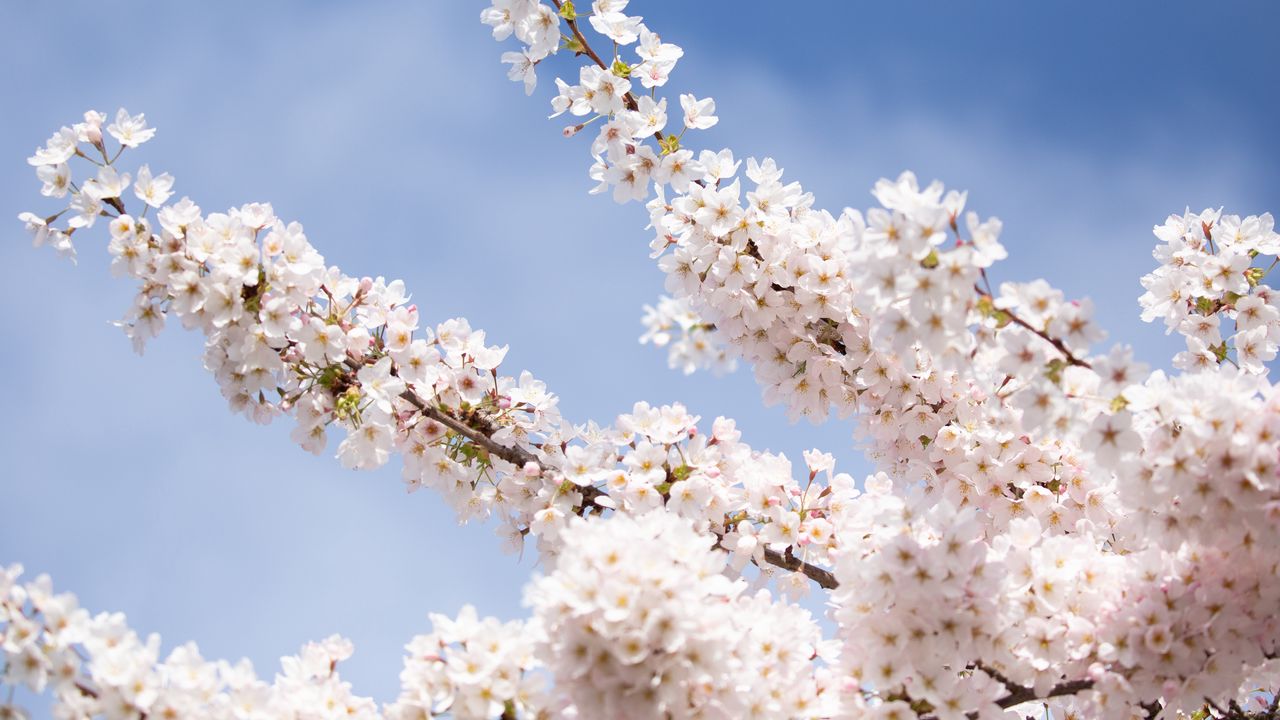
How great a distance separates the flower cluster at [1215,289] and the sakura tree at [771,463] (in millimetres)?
18

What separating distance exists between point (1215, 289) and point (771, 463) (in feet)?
9.49

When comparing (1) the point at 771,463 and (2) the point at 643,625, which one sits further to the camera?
(1) the point at 771,463

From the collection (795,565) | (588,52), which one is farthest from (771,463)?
(588,52)

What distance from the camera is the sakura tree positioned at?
3.64 m

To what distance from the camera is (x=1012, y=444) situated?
5.57 m

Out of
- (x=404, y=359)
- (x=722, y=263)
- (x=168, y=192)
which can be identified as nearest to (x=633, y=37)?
(x=722, y=263)

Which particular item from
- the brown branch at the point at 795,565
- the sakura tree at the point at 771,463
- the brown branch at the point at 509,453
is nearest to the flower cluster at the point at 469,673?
the sakura tree at the point at 771,463

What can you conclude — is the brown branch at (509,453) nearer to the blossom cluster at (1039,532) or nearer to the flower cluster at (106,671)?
the blossom cluster at (1039,532)

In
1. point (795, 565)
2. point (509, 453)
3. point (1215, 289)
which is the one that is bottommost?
point (795, 565)

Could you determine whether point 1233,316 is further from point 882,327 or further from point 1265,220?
point 882,327

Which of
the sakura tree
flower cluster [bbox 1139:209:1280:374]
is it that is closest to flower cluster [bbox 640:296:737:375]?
the sakura tree

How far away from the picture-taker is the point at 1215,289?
575 centimetres

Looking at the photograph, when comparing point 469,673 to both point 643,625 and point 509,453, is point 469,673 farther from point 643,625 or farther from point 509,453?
point 509,453

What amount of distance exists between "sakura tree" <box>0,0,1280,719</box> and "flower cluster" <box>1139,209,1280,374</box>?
18 mm
